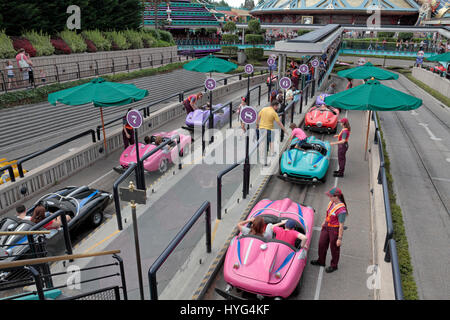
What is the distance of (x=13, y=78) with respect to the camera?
1927 cm

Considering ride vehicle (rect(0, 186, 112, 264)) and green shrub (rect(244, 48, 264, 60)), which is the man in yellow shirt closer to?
ride vehicle (rect(0, 186, 112, 264))

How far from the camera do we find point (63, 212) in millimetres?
7211

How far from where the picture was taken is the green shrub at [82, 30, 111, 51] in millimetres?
27547

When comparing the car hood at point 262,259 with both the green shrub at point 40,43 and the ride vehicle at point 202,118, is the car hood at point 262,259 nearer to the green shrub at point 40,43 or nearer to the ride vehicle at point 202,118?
the ride vehicle at point 202,118

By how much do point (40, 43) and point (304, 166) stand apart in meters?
21.2

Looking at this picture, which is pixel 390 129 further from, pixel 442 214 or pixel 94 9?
pixel 94 9

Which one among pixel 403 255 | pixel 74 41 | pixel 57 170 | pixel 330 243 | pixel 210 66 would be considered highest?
pixel 74 41

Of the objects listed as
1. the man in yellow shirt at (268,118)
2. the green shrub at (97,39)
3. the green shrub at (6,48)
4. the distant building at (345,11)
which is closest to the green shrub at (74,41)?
the green shrub at (97,39)

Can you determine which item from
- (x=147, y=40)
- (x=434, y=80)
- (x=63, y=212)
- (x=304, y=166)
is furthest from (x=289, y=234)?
(x=147, y=40)

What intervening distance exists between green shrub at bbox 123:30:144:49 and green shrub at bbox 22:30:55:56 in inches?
358

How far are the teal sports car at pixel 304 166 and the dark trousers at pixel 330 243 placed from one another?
3.30 meters

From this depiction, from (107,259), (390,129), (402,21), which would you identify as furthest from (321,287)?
(402,21)

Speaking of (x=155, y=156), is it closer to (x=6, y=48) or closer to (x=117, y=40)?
(x=6, y=48)

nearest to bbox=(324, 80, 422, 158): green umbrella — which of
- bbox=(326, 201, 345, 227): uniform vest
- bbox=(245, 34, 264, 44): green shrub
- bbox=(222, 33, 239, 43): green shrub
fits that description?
bbox=(326, 201, 345, 227): uniform vest
